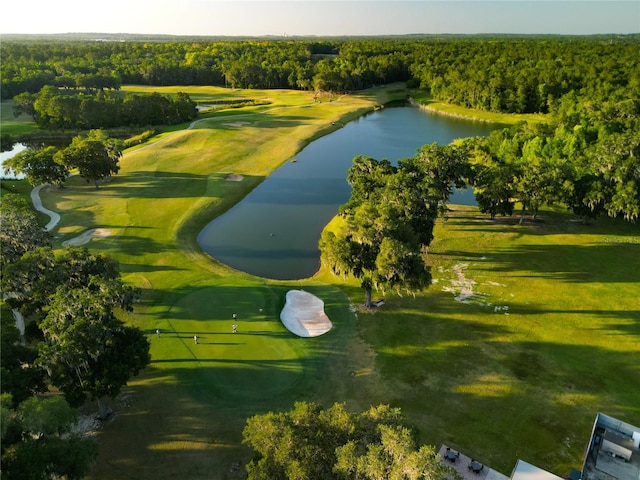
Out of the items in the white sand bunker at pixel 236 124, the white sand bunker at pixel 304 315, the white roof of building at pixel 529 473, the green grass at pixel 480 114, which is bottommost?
the white roof of building at pixel 529 473

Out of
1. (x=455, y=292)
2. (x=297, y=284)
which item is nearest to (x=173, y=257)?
(x=297, y=284)

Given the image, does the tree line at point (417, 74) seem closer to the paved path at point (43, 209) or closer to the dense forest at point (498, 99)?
the dense forest at point (498, 99)

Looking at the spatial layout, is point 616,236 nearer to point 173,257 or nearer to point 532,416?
point 532,416

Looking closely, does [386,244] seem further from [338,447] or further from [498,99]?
[498,99]

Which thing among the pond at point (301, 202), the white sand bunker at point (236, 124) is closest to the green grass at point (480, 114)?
the pond at point (301, 202)

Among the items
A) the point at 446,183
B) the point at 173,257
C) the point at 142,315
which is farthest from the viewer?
the point at 446,183

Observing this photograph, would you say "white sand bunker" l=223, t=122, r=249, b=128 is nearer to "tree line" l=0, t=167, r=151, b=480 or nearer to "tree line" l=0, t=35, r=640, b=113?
"tree line" l=0, t=35, r=640, b=113

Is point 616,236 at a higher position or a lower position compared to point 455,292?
higher
